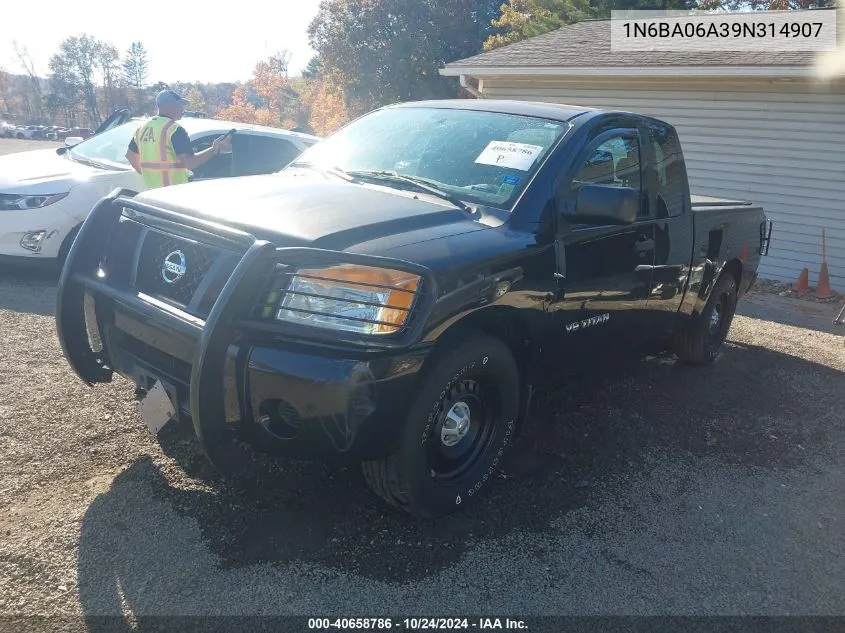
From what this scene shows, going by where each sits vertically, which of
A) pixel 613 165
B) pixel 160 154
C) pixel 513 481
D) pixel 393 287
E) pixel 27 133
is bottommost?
pixel 513 481

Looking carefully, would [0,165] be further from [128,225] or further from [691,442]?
[691,442]

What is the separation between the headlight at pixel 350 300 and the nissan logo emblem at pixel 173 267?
60 cm

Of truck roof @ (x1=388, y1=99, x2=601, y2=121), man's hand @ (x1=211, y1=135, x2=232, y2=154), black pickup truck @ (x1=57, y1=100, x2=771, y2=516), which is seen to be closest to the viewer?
black pickup truck @ (x1=57, y1=100, x2=771, y2=516)

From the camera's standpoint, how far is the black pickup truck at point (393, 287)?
2.62 m

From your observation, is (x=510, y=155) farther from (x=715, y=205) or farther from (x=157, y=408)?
(x=715, y=205)

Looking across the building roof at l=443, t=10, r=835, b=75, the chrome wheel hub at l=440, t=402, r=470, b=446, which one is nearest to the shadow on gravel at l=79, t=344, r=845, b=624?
the chrome wheel hub at l=440, t=402, r=470, b=446

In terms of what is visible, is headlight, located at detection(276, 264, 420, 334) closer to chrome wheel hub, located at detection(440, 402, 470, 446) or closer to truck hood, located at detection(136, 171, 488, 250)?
truck hood, located at detection(136, 171, 488, 250)

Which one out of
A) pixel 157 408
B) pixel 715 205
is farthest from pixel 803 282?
pixel 157 408

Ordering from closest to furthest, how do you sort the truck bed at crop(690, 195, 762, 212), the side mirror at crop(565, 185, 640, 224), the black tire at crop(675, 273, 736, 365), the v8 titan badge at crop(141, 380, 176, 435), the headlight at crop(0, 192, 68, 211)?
the v8 titan badge at crop(141, 380, 176, 435) → the side mirror at crop(565, 185, 640, 224) → the truck bed at crop(690, 195, 762, 212) → the black tire at crop(675, 273, 736, 365) → the headlight at crop(0, 192, 68, 211)

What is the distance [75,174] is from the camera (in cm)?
666

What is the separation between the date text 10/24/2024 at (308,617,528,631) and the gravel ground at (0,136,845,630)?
5 cm

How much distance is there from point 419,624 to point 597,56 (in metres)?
10.8

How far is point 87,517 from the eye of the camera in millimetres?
2996

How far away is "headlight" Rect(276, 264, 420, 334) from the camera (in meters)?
2.63
